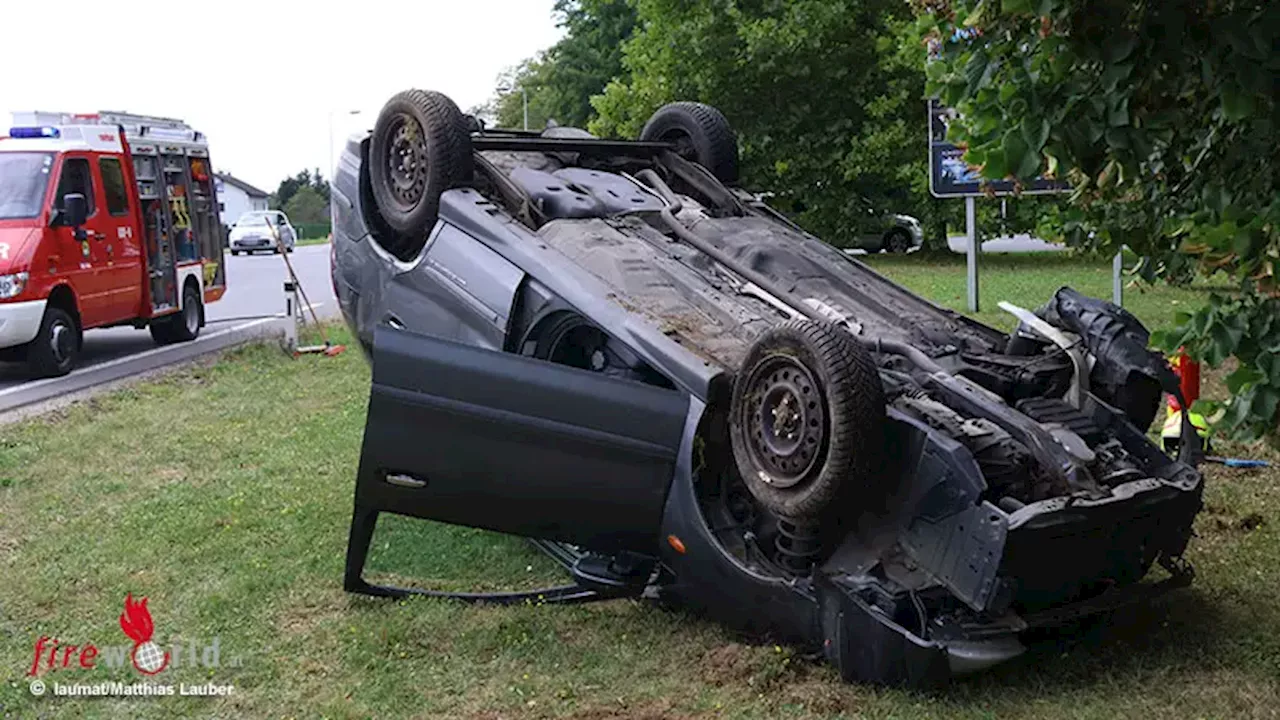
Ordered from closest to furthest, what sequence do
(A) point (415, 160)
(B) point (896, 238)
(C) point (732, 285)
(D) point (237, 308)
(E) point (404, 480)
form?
(E) point (404, 480)
(C) point (732, 285)
(A) point (415, 160)
(D) point (237, 308)
(B) point (896, 238)

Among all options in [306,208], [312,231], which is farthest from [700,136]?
[306,208]

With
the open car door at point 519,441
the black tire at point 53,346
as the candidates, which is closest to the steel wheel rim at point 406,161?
the open car door at point 519,441

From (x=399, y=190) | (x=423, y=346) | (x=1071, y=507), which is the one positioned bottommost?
(x=1071, y=507)

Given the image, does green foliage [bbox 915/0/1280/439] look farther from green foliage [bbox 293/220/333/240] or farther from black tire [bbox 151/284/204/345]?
green foliage [bbox 293/220/333/240]

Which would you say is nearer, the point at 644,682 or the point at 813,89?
the point at 644,682

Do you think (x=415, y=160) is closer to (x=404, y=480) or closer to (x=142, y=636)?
(x=404, y=480)

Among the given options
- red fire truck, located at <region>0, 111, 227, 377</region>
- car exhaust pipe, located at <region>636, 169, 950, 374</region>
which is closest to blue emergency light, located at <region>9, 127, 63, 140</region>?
red fire truck, located at <region>0, 111, 227, 377</region>

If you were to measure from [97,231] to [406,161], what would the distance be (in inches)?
275

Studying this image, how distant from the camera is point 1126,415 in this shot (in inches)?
192

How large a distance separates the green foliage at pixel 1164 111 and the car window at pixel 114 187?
34.5 feet

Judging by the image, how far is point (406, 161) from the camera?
6.57m

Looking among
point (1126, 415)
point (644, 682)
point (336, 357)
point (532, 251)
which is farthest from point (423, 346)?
point (336, 357)

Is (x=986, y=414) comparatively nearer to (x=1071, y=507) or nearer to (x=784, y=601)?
(x=1071, y=507)

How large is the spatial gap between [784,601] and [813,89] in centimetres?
1960
